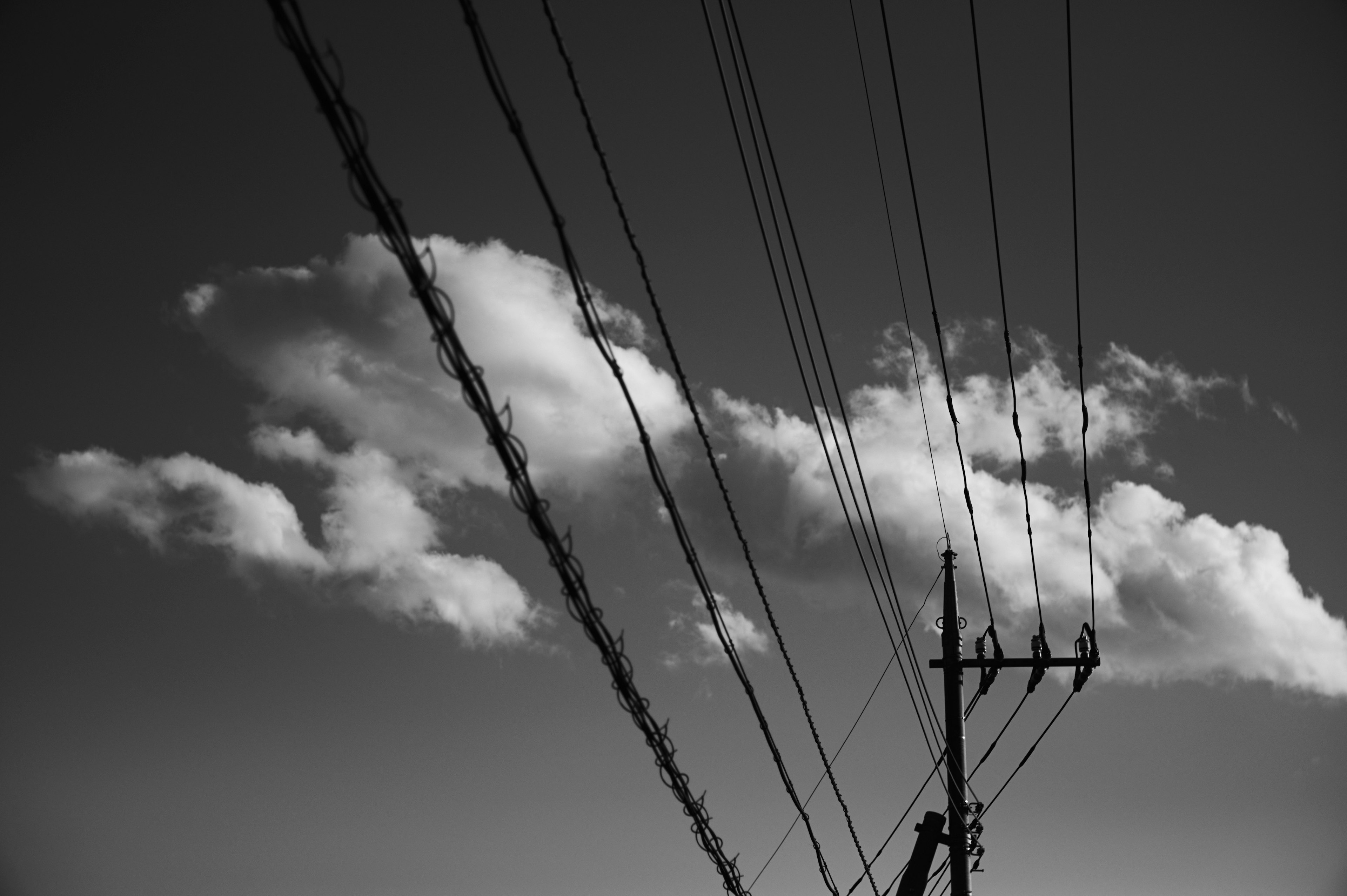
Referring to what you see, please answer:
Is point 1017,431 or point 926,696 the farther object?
point 926,696

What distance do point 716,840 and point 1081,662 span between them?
728 cm

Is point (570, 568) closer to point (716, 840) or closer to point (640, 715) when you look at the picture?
point (640, 715)

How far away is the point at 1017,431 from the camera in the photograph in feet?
34.6

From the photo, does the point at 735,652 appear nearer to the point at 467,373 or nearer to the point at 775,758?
the point at 775,758

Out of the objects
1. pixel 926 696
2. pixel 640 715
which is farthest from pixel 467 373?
pixel 926 696

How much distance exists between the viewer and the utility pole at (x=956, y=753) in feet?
45.0

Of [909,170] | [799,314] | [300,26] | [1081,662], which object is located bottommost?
[300,26]

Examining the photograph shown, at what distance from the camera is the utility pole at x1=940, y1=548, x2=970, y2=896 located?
539 inches

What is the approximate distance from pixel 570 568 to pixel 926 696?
9979 millimetres

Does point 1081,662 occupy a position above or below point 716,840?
above

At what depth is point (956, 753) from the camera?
1407cm

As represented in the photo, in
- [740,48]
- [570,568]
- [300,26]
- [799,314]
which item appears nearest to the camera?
[300,26]

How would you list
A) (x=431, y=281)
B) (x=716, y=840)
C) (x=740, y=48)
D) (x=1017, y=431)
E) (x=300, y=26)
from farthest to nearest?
(x=1017, y=431) → (x=716, y=840) → (x=740, y=48) → (x=431, y=281) → (x=300, y=26)

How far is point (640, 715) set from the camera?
755 centimetres
